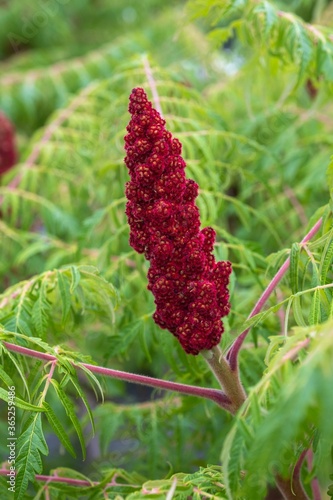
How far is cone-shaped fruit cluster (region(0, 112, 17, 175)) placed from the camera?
9.28 ft

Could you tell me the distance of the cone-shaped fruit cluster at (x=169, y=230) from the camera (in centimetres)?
115

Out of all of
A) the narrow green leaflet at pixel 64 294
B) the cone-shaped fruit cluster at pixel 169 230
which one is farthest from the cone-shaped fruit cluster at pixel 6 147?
the cone-shaped fruit cluster at pixel 169 230

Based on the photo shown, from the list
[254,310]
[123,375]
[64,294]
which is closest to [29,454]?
[123,375]

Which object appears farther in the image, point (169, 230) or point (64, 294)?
point (64, 294)

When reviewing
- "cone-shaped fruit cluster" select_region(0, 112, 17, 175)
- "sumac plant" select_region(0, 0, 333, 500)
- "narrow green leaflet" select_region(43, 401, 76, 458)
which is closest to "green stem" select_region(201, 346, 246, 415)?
"sumac plant" select_region(0, 0, 333, 500)

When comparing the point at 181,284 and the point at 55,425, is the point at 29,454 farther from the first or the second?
the point at 181,284

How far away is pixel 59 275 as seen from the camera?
4.46 feet

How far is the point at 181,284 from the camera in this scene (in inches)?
46.0

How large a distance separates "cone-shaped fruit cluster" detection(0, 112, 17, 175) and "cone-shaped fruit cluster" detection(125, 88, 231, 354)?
1.78 metres

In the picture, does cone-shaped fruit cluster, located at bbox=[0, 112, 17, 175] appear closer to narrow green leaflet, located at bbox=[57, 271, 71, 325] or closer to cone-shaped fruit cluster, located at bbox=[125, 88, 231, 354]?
narrow green leaflet, located at bbox=[57, 271, 71, 325]

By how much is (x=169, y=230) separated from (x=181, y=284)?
3.9 inches

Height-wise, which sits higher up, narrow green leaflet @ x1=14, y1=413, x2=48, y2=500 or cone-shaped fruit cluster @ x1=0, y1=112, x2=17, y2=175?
cone-shaped fruit cluster @ x1=0, y1=112, x2=17, y2=175

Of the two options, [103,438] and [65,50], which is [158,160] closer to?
[103,438]

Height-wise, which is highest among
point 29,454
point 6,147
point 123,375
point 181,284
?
point 6,147
